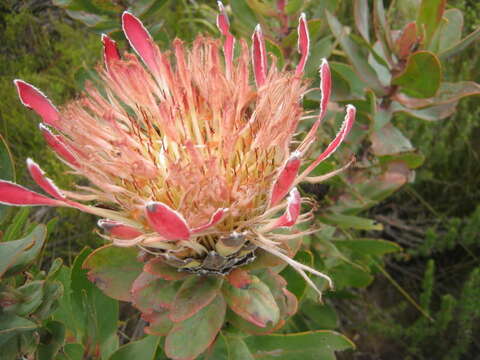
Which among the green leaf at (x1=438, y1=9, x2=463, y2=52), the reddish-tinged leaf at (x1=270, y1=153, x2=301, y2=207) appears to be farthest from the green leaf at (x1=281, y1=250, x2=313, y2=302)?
the green leaf at (x1=438, y1=9, x2=463, y2=52)

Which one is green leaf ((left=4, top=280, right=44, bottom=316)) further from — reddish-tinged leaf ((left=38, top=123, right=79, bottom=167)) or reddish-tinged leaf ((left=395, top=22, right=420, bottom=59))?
reddish-tinged leaf ((left=395, top=22, right=420, bottom=59))

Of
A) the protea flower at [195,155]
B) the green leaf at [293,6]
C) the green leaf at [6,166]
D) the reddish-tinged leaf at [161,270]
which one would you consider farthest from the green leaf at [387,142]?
the green leaf at [6,166]

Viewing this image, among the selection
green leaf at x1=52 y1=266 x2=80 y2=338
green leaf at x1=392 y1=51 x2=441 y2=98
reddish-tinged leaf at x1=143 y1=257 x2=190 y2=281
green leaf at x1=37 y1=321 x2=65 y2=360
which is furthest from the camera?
green leaf at x1=392 y1=51 x2=441 y2=98

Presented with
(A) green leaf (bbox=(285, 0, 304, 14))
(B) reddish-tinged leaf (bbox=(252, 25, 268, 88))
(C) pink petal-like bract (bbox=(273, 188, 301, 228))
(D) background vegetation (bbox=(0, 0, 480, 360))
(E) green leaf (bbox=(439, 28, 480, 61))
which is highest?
(B) reddish-tinged leaf (bbox=(252, 25, 268, 88))

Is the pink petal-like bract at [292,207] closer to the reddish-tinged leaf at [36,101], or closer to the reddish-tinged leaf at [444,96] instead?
the reddish-tinged leaf at [36,101]

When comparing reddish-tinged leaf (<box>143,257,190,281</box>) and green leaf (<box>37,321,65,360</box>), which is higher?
reddish-tinged leaf (<box>143,257,190,281</box>)

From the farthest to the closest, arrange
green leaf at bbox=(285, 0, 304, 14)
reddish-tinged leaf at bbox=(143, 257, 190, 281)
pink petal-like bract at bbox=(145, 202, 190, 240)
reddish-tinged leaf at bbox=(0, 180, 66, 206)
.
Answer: green leaf at bbox=(285, 0, 304, 14) → reddish-tinged leaf at bbox=(143, 257, 190, 281) → reddish-tinged leaf at bbox=(0, 180, 66, 206) → pink petal-like bract at bbox=(145, 202, 190, 240)

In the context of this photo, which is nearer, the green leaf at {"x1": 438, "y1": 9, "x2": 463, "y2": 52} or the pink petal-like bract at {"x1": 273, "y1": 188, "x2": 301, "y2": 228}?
the pink petal-like bract at {"x1": 273, "y1": 188, "x2": 301, "y2": 228}
